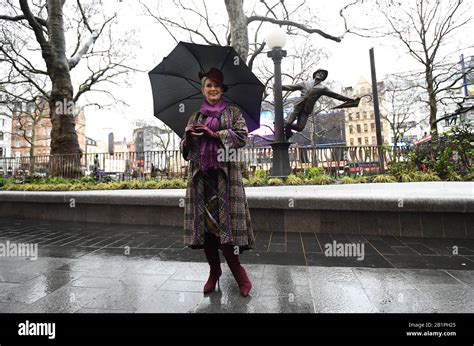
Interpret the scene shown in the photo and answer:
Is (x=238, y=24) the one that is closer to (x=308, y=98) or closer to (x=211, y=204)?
(x=308, y=98)

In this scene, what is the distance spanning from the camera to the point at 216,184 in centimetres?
234

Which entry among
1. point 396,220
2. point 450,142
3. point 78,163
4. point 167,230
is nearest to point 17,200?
point 78,163

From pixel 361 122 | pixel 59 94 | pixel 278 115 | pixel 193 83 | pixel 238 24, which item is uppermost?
pixel 361 122

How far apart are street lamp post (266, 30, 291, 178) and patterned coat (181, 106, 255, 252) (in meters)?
5.75

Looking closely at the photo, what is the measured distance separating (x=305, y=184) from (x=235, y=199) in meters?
5.89

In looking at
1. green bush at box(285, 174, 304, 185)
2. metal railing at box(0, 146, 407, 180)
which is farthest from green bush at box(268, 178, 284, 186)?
metal railing at box(0, 146, 407, 180)

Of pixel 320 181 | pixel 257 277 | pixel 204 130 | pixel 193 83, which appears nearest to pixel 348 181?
pixel 320 181

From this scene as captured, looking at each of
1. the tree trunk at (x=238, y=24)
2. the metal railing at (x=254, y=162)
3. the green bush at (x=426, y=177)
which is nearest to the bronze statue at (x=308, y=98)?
the metal railing at (x=254, y=162)

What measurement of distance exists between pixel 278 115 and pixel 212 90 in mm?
6071

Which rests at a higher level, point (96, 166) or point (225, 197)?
point (96, 166)

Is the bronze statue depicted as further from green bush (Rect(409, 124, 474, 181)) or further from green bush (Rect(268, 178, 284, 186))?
green bush (Rect(409, 124, 474, 181))

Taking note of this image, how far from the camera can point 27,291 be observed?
2549 millimetres

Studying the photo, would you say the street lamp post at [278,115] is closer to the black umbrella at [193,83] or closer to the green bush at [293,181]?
the green bush at [293,181]
